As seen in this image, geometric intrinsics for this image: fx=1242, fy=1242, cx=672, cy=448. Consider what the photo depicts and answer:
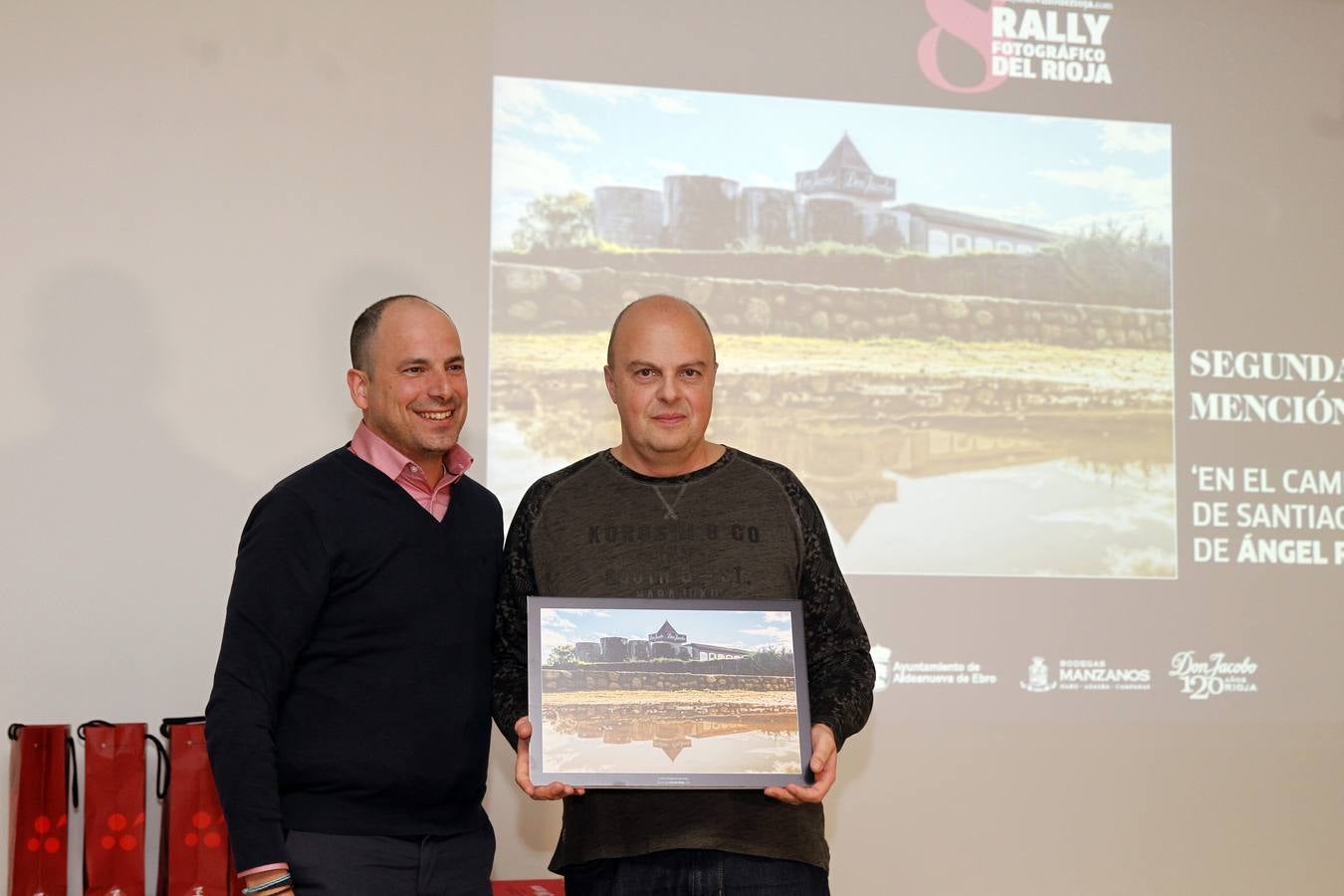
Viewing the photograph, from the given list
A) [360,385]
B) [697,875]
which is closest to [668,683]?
[697,875]

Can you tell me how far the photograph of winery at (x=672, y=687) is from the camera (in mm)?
2045

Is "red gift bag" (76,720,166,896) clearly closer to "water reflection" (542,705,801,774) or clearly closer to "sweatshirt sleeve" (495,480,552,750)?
"sweatshirt sleeve" (495,480,552,750)

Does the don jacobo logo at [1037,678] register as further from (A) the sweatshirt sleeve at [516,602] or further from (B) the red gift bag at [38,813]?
(B) the red gift bag at [38,813]

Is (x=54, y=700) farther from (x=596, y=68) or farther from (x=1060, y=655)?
(x=1060, y=655)

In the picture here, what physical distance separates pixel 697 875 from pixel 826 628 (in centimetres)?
49

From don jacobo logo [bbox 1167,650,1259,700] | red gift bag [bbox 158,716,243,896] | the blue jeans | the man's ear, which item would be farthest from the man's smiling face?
don jacobo logo [bbox 1167,650,1259,700]

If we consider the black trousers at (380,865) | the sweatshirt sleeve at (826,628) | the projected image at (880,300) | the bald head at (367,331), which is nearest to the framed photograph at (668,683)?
the sweatshirt sleeve at (826,628)

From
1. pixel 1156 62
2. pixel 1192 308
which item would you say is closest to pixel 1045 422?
pixel 1192 308

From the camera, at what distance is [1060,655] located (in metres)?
3.94

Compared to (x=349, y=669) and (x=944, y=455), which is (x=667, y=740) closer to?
(x=349, y=669)

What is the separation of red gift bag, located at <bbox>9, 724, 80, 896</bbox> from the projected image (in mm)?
1380

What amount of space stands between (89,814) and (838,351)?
247cm

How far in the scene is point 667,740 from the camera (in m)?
2.05

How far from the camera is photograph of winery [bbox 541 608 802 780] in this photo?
2.04 m
